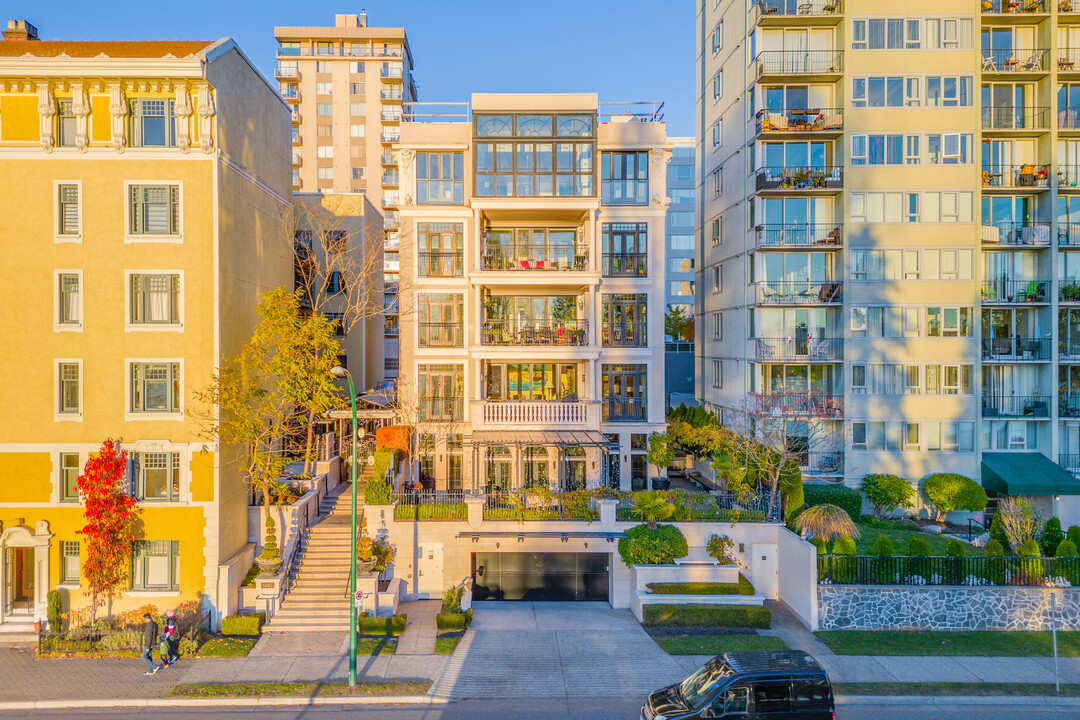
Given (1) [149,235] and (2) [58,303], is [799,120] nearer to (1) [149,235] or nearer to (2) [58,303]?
(1) [149,235]

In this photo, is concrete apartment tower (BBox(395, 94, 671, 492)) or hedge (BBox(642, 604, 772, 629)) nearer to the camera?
hedge (BBox(642, 604, 772, 629))

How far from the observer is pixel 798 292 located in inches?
1172

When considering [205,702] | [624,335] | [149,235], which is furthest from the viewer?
[624,335]

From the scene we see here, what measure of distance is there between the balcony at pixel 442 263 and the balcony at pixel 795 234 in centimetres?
1428

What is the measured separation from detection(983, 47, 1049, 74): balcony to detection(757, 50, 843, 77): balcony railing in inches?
275

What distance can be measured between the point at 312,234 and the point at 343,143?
31.9m

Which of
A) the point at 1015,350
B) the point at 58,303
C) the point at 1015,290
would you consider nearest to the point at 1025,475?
the point at 1015,350

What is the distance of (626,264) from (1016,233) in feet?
63.4

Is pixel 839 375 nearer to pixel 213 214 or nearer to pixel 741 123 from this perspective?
pixel 741 123

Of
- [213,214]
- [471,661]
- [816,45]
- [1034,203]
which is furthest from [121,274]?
[1034,203]

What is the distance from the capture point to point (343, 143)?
60656 millimetres

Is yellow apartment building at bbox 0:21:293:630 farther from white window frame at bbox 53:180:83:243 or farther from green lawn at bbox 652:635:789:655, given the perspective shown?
green lawn at bbox 652:635:789:655

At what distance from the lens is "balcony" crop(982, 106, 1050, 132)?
1159 inches

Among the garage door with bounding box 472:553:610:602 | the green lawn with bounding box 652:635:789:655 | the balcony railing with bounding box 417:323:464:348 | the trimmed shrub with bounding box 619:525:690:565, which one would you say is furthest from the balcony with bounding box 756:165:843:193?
the green lawn with bounding box 652:635:789:655
